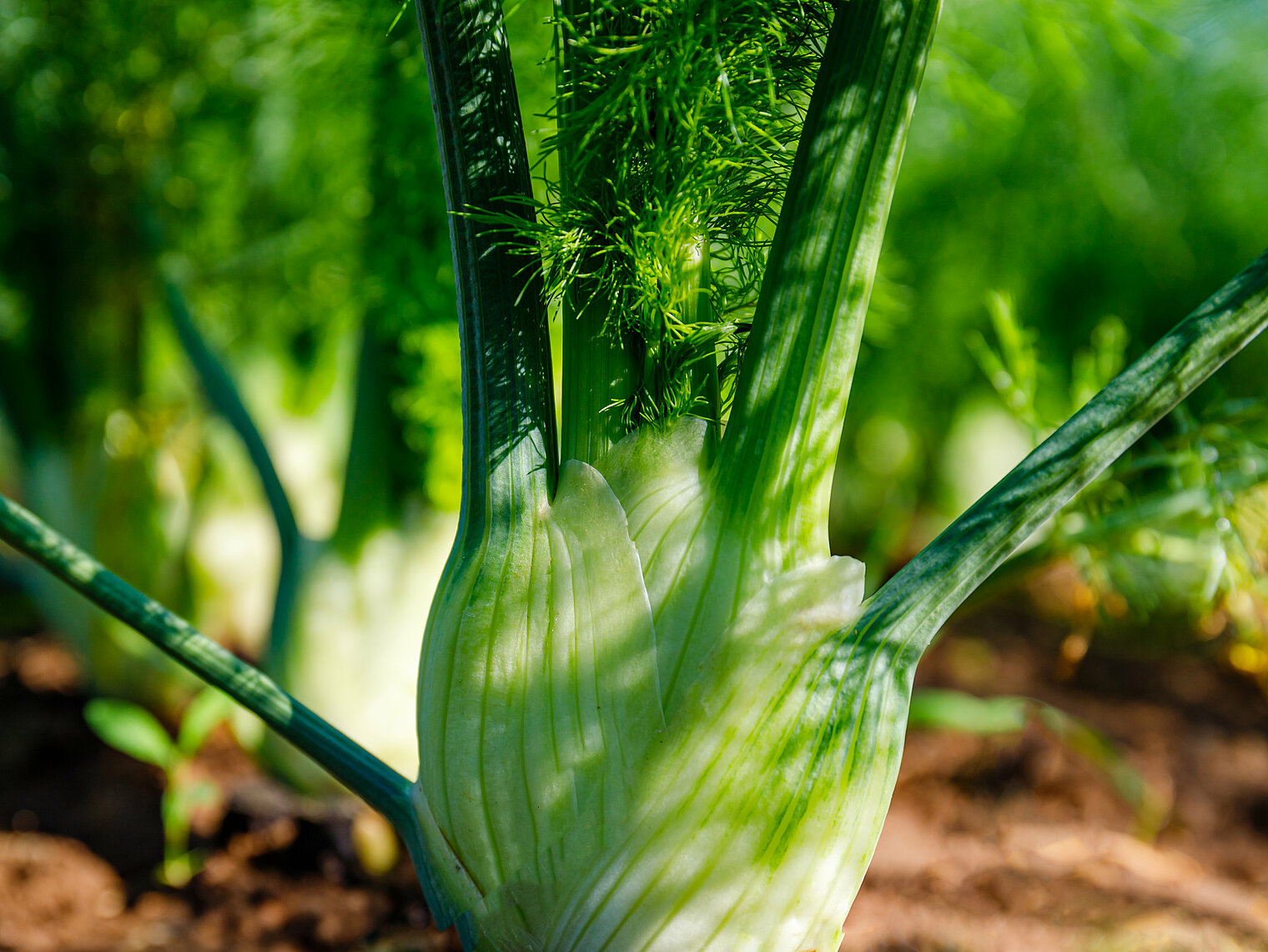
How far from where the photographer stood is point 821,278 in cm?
46

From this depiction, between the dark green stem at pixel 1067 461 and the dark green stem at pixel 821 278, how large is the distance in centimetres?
6

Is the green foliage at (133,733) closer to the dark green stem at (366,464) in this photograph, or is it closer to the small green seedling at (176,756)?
the small green seedling at (176,756)

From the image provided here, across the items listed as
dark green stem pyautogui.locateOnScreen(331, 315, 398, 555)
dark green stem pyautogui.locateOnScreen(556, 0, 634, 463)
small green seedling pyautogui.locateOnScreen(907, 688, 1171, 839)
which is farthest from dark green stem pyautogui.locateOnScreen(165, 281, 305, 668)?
small green seedling pyautogui.locateOnScreen(907, 688, 1171, 839)

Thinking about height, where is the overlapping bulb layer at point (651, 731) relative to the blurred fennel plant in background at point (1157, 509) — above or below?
below

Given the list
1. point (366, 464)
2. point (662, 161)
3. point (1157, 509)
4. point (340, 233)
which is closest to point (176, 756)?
point (366, 464)

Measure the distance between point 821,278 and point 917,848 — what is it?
0.96 metres

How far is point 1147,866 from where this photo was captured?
111 centimetres

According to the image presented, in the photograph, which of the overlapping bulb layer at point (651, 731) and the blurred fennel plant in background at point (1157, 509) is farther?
the blurred fennel plant in background at point (1157, 509)

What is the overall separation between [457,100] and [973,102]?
2.17 feet

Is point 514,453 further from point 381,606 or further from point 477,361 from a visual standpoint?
point 381,606

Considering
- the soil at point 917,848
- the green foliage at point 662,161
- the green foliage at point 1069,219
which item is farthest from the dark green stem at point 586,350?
the green foliage at point 1069,219

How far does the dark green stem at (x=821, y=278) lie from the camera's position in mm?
441

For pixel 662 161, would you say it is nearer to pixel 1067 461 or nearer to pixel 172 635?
pixel 1067 461

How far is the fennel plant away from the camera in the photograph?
1.46 ft
